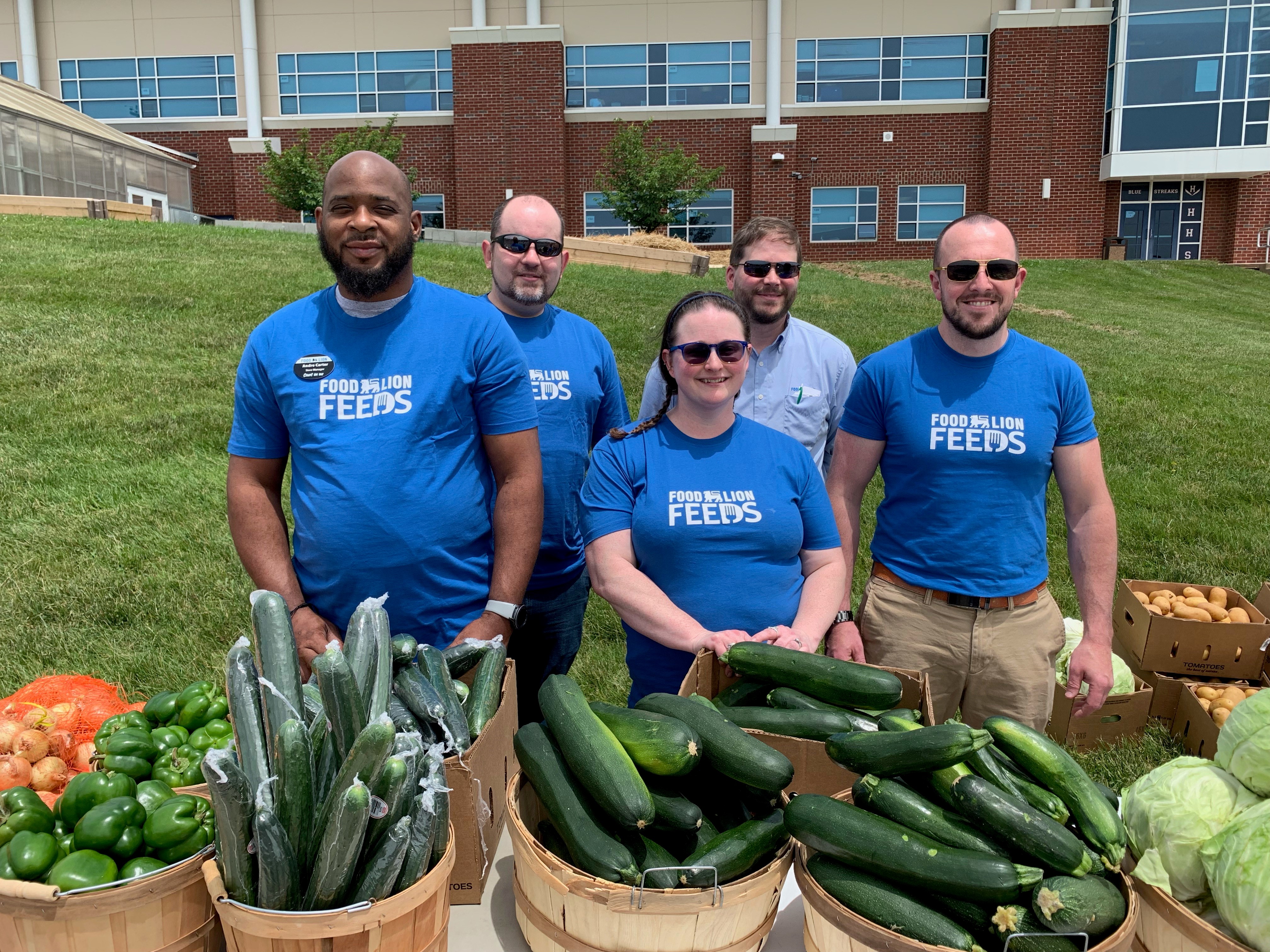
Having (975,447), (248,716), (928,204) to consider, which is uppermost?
(928,204)

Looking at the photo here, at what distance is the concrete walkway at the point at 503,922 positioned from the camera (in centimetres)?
205

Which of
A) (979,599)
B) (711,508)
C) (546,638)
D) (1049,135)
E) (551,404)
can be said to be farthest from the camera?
(1049,135)

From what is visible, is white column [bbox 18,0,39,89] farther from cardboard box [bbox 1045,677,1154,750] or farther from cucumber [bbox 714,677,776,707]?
cucumber [bbox 714,677,776,707]

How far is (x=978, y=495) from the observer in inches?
137

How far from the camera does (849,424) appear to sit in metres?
3.70

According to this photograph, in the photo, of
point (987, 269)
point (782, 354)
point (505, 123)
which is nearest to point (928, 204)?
point (505, 123)

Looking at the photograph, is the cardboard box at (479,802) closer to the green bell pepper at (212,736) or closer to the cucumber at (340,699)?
the cucumber at (340,699)

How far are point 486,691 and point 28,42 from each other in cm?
4114

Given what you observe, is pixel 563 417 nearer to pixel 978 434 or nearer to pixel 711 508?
pixel 711 508

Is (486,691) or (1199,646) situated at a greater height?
(486,691)

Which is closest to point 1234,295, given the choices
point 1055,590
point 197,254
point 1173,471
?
point 1173,471

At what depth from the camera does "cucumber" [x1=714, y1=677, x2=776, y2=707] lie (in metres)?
2.54

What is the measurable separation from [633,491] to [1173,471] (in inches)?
331

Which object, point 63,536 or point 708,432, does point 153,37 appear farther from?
point 708,432
